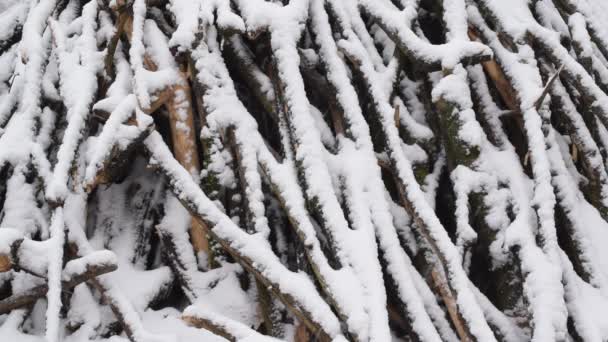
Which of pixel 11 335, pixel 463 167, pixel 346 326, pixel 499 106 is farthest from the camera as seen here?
pixel 499 106

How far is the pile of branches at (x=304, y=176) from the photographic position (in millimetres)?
850

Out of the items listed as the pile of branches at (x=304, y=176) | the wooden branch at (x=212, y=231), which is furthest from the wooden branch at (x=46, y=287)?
the wooden branch at (x=212, y=231)

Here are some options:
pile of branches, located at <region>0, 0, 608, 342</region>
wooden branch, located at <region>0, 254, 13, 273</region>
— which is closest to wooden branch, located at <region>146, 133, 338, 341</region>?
pile of branches, located at <region>0, 0, 608, 342</region>

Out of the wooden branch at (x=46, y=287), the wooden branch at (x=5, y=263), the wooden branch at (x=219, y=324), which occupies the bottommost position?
the wooden branch at (x=219, y=324)

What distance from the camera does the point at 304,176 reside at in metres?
0.93

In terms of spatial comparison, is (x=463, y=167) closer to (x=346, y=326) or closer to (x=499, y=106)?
(x=499, y=106)

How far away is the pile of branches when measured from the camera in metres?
0.85

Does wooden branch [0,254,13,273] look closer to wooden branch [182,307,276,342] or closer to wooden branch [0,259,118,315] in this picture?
wooden branch [0,259,118,315]

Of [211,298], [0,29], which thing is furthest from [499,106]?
[0,29]

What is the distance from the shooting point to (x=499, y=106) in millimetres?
1165

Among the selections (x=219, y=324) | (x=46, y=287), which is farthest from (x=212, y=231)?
(x=46, y=287)

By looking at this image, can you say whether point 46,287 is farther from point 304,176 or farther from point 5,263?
point 304,176

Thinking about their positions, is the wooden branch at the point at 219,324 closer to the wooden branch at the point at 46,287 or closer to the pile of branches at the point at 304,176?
the pile of branches at the point at 304,176

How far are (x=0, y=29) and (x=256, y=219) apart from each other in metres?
0.95
